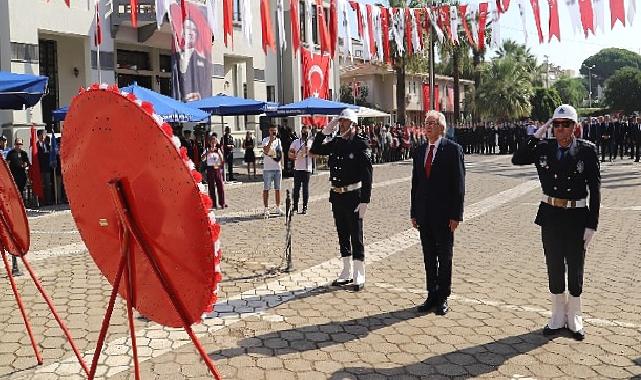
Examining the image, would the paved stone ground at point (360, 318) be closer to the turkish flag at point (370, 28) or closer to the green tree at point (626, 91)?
the turkish flag at point (370, 28)

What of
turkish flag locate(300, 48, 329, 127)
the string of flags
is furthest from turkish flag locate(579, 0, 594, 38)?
turkish flag locate(300, 48, 329, 127)

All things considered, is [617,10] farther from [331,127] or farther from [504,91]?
[504,91]

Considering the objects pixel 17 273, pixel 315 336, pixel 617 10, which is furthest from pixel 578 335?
pixel 617 10

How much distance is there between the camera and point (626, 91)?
277ft

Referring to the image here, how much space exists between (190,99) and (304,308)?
19004 mm

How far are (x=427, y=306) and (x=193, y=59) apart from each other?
66.2 ft

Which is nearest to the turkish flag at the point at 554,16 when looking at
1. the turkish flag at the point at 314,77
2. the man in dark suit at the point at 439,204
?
the man in dark suit at the point at 439,204

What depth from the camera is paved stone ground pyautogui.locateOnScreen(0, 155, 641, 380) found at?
485 cm

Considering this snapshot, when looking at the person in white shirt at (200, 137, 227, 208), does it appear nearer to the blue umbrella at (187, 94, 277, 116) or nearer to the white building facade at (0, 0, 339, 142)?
the blue umbrella at (187, 94, 277, 116)

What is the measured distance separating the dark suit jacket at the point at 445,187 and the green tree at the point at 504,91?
57614 mm

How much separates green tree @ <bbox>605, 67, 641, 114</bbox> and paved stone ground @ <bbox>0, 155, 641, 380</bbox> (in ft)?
270

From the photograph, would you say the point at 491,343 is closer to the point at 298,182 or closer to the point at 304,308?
the point at 304,308

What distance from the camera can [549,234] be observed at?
5.56 meters

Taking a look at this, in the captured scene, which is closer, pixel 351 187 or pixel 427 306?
pixel 427 306
